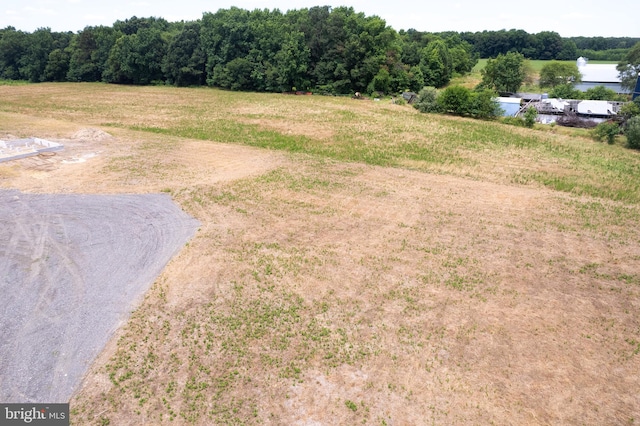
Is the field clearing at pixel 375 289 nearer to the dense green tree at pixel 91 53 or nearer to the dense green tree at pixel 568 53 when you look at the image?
the dense green tree at pixel 91 53

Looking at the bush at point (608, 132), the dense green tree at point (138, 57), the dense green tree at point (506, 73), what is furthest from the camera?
the dense green tree at point (138, 57)

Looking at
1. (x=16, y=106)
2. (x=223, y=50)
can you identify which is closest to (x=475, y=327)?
(x=16, y=106)

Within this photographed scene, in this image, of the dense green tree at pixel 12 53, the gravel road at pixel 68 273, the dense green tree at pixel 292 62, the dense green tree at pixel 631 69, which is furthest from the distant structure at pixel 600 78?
the dense green tree at pixel 12 53

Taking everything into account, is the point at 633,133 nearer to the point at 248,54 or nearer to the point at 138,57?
the point at 248,54

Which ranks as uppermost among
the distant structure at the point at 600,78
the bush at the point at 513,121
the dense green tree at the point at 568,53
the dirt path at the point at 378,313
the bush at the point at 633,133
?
the dense green tree at the point at 568,53

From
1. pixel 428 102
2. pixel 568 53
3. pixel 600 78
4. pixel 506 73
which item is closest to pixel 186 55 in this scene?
pixel 428 102

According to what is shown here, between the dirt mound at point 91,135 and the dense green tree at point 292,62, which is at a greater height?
the dense green tree at point 292,62
